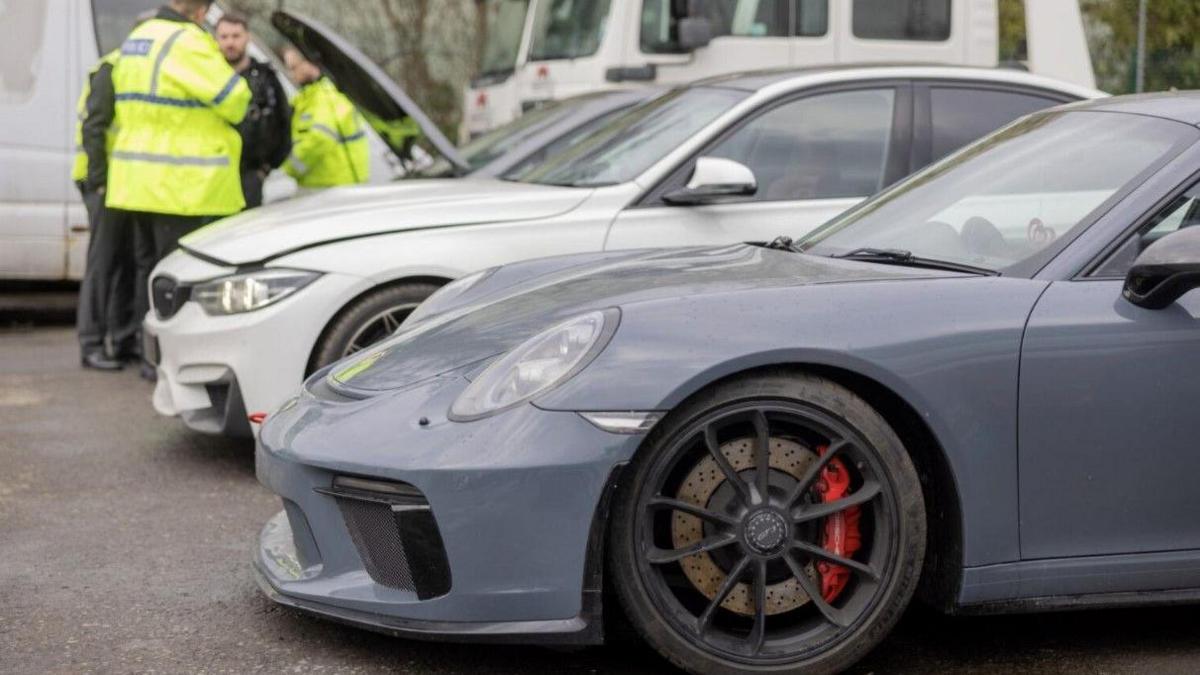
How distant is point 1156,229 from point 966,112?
2.88 meters

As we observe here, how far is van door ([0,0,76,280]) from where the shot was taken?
9.73m

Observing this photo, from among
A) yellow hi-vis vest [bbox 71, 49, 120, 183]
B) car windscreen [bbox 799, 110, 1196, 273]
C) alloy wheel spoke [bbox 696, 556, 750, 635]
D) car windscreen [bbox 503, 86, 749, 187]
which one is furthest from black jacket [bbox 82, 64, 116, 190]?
alloy wheel spoke [bbox 696, 556, 750, 635]

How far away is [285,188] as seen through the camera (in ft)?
32.6

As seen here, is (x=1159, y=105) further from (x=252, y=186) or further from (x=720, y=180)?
(x=252, y=186)

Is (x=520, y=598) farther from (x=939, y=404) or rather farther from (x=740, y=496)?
(x=939, y=404)

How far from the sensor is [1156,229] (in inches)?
156

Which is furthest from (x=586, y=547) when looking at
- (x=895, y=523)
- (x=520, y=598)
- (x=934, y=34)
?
(x=934, y=34)

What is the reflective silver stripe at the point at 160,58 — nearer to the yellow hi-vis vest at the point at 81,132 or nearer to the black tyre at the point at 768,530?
the yellow hi-vis vest at the point at 81,132

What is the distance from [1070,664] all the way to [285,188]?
6.76 m

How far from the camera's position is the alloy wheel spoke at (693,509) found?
364cm

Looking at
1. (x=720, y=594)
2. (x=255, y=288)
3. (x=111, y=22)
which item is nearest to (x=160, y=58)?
(x=111, y=22)

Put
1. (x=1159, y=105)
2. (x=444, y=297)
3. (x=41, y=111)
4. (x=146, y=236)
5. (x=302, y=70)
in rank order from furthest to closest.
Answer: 1. (x=41, y=111)
2. (x=302, y=70)
3. (x=146, y=236)
4. (x=444, y=297)
5. (x=1159, y=105)

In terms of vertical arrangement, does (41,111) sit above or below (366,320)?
above

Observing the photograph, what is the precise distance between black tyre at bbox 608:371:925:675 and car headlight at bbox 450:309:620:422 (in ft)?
0.78
